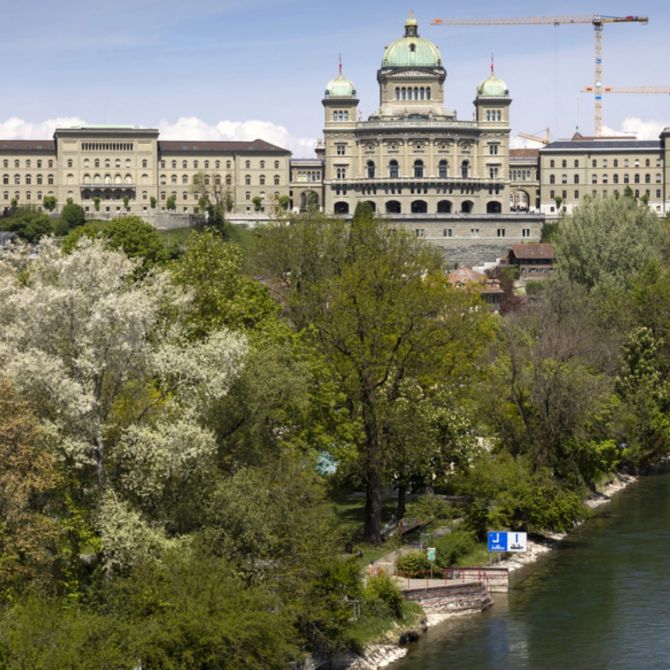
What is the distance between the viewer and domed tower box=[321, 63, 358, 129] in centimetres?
18825

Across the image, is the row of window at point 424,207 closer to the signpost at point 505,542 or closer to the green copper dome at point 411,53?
the green copper dome at point 411,53

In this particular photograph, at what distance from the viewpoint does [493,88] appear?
622 feet


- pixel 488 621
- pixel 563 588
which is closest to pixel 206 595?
pixel 488 621

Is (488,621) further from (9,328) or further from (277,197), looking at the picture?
(277,197)

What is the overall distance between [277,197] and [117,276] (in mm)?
145656

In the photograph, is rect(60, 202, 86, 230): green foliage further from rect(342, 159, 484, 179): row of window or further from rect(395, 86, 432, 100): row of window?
rect(395, 86, 432, 100): row of window

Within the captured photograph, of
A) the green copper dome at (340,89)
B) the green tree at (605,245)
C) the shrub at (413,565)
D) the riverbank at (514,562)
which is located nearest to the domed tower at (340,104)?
the green copper dome at (340,89)

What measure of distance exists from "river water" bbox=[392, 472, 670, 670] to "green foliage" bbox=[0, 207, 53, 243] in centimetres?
11142

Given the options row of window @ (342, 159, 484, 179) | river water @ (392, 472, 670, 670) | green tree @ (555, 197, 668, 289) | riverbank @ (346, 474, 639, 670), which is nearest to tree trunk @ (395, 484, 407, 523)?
riverbank @ (346, 474, 639, 670)

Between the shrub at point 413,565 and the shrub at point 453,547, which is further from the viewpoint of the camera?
the shrub at point 453,547

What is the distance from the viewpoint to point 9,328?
44500mm

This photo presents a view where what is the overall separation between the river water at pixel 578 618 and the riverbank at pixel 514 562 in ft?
1.27

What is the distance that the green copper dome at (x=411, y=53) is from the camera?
615 feet

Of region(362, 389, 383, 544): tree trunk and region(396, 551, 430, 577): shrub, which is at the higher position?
region(362, 389, 383, 544): tree trunk
